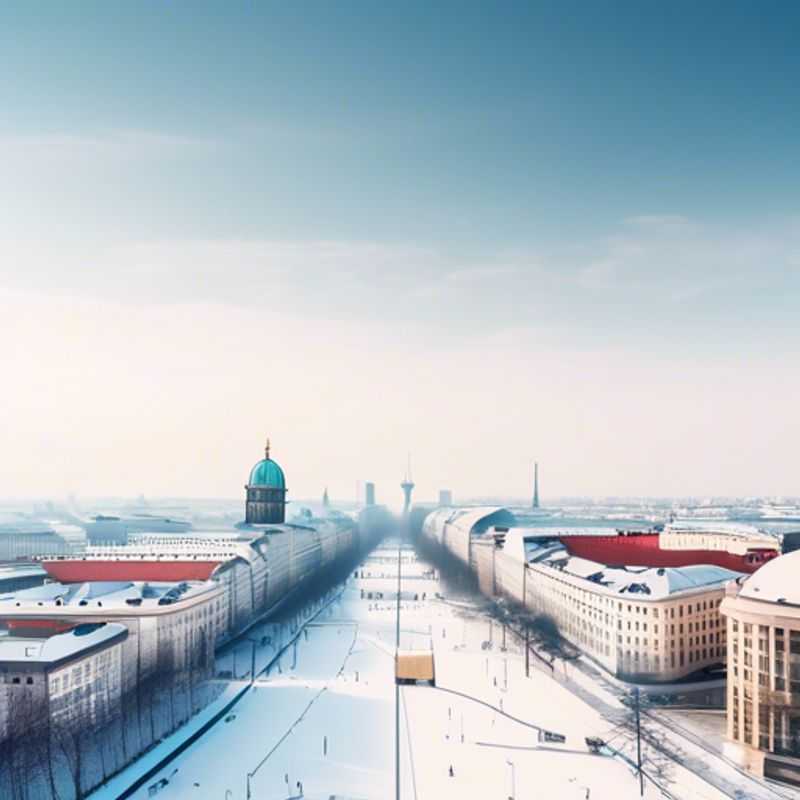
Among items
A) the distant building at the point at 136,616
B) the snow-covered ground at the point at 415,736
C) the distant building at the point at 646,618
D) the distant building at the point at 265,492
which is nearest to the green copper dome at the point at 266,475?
→ the distant building at the point at 265,492

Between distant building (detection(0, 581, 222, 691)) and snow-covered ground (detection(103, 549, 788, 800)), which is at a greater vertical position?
distant building (detection(0, 581, 222, 691))

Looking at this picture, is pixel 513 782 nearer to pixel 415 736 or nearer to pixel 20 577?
pixel 415 736

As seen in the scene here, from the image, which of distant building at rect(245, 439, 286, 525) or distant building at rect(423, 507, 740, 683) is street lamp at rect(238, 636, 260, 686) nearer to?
distant building at rect(423, 507, 740, 683)

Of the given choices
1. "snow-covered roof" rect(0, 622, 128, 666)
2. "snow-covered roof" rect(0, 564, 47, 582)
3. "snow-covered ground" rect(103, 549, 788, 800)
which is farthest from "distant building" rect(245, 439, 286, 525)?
"snow-covered roof" rect(0, 622, 128, 666)

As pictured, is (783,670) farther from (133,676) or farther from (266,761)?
(133,676)

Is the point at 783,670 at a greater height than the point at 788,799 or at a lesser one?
greater

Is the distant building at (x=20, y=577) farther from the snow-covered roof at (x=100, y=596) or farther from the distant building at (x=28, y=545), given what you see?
the distant building at (x=28, y=545)

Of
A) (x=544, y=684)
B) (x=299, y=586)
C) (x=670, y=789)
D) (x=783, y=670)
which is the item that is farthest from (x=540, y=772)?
(x=299, y=586)

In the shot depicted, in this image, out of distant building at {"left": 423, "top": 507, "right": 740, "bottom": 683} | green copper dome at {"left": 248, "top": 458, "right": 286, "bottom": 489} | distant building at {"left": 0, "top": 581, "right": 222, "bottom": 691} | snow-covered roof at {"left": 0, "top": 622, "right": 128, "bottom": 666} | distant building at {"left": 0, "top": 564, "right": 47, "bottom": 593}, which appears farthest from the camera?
green copper dome at {"left": 248, "top": 458, "right": 286, "bottom": 489}
